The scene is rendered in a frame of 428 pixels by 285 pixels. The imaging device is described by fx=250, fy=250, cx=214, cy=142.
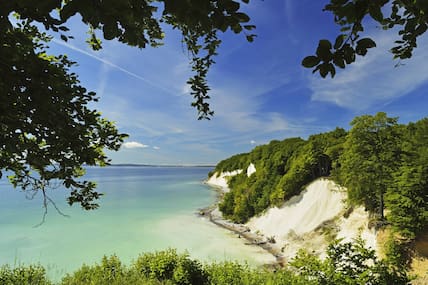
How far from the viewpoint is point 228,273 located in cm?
1048

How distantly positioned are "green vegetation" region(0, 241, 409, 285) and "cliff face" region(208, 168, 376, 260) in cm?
924

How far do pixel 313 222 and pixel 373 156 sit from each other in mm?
8694

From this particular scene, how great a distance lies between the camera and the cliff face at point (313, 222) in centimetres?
1947

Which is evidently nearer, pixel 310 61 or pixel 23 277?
pixel 310 61

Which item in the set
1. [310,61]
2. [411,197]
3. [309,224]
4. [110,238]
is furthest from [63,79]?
[110,238]

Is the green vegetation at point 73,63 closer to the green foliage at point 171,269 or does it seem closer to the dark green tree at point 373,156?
the green foliage at point 171,269

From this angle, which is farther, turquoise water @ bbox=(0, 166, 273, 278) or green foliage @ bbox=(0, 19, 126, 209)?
turquoise water @ bbox=(0, 166, 273, 278)

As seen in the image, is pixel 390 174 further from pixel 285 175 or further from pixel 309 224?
pixel 285 175

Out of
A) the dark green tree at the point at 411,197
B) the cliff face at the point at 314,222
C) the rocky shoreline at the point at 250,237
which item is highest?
the dark green tree at the point at 411,197

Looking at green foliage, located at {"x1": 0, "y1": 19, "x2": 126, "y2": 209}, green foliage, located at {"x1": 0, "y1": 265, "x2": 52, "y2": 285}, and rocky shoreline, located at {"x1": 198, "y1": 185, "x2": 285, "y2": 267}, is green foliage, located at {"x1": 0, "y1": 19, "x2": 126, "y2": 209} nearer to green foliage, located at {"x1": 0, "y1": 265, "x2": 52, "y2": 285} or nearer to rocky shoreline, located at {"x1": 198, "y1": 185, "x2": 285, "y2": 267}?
green foliage, located at {"x1": 0, "y1": 265, "x2": 52, "y2": 285}

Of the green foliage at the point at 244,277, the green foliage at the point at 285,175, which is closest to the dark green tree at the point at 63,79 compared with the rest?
the green foliage at the point at 244,277

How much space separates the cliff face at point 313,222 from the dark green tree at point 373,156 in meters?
2.60

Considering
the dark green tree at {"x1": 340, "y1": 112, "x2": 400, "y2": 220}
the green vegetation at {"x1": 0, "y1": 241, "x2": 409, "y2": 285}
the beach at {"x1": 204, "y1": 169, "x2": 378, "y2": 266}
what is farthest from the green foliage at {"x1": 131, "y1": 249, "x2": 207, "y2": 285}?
the dark green tree at {"x1": 340, "y1": 112, "x2": 400, "y2": 220}

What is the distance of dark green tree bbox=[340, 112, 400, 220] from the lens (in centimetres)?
1627
